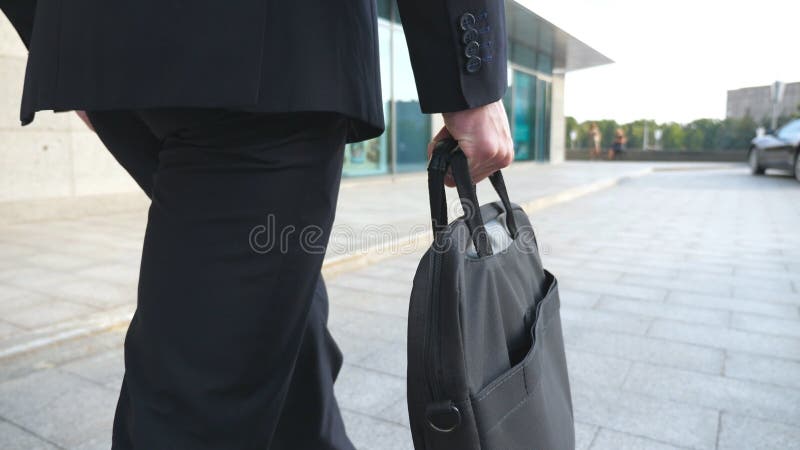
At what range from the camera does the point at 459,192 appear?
3.64 ft

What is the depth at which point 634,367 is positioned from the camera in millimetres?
2629

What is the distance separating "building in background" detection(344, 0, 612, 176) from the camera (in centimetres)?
1258

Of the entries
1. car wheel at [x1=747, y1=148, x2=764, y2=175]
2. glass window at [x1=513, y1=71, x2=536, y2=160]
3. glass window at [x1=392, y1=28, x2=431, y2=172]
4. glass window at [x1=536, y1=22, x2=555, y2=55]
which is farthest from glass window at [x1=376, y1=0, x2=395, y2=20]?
car wheel at [x1=747, y1=148, x2=764, y2=175]

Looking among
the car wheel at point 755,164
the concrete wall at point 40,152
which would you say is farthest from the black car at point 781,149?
the concrete wall at point 40,152

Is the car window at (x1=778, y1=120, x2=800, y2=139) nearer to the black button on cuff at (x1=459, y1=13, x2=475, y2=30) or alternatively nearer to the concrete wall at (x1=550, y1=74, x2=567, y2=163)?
the concrete wall at (x1=550, y1=74, x2=567, y2=163)

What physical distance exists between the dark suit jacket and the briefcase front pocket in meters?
0.47

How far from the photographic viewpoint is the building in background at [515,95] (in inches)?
495

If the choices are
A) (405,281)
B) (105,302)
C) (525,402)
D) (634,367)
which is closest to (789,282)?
(634,367)

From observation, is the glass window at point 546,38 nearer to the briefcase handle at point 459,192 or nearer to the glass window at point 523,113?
the glass window at point 523,113

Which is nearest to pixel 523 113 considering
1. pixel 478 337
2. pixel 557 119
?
pixel 557 119

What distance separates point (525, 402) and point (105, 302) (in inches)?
111

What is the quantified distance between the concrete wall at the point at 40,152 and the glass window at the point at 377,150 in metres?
5.67

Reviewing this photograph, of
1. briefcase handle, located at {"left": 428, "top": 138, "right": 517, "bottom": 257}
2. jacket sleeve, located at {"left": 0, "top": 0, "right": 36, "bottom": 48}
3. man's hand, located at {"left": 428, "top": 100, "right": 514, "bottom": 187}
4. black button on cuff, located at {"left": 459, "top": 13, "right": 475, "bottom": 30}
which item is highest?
jacket sleeve, located at {"left": 0, "top": 0, "right": 36, "bottom": 48}

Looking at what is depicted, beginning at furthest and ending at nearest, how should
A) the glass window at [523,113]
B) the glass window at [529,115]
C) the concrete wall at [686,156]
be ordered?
the concrete wall at [686,156] < the glass window at [523,113] < the glass window at [529,115]
